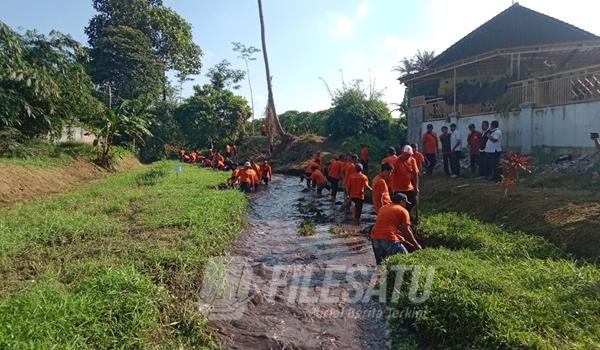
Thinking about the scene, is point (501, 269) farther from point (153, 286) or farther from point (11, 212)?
point (11, 212)

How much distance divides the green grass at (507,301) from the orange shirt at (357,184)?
186 inches

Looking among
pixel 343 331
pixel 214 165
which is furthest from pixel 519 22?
pixel 343 331

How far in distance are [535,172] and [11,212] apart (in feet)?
42.9

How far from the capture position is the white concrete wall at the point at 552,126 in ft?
41.9

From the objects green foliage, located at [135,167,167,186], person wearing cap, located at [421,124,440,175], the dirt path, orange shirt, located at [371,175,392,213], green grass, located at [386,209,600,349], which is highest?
person wearing cap, located at [421,124,440,175]

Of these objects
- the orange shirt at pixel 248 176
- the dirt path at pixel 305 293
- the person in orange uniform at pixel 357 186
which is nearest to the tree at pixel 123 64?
the orange shirt at pixel 248 176

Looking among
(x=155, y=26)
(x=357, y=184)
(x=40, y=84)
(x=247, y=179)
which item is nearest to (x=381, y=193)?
(x=357, y=184)

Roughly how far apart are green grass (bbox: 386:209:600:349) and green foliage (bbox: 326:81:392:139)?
70.1 ft

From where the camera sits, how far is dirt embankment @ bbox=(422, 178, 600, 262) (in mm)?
7393

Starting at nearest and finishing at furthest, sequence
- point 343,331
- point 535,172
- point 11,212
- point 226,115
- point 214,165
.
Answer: point 343,331 < point 11,212 < point 535,172 < point 214,165 < point 226,115

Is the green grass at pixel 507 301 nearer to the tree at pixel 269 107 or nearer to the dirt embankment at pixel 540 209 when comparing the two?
the dirt embankment at pixel 540 209

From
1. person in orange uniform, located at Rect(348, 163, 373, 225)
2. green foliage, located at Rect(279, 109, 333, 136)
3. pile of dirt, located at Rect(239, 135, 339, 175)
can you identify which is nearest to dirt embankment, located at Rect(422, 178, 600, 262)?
person in orange uniform, located at Rect(348, 163, 373, 225)

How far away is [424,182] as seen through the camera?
14.6m

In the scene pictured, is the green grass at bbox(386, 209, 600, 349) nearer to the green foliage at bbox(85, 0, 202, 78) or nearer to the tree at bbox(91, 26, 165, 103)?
the tree at bbox(91, 26, 165, 103)
